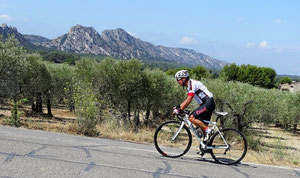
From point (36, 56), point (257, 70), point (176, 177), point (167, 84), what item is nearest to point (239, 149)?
point (176, 177)

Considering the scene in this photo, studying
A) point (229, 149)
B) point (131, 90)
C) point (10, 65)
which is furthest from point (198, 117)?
point (10, 65)

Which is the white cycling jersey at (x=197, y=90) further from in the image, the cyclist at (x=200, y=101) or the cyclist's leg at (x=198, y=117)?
the cyclist's leg at (x=198, y=117)

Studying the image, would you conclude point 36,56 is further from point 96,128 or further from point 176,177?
point 176,177

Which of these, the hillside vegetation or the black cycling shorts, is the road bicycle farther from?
the hillside vegetation

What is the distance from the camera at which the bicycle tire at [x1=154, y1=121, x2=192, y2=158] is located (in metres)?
6.71

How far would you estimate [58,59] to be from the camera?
190 metres

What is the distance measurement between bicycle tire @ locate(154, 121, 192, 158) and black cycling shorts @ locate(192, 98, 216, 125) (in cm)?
46

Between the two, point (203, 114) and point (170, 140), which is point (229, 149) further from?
point (170, 140)

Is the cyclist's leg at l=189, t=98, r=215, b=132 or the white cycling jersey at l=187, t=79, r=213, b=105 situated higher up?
the white cycling jersey at l=187, t=79, r=213, b=105

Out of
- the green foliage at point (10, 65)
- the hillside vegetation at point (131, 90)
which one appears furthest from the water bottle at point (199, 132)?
the green foliage at point (10, 65)

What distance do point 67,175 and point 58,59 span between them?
640 feet

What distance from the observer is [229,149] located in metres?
6.61

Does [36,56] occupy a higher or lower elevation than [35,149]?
higher

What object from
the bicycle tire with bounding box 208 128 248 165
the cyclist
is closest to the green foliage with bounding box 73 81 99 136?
the cyclist
